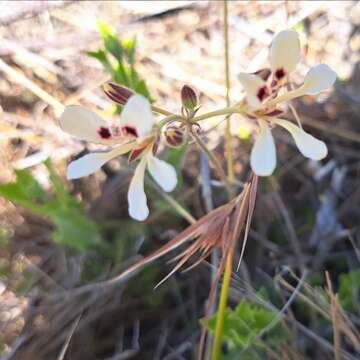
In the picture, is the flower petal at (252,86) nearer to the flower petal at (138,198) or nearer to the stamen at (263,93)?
the stamen at (263,93)

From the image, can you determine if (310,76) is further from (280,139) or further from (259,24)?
(259,24)

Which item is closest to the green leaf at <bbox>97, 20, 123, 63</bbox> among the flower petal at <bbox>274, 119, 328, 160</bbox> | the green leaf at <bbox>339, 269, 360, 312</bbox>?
the flower petal at <bbox>274, 119, 328, 160</bbox>

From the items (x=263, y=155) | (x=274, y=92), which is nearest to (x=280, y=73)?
(x=274, y=92)

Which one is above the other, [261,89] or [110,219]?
[261,89]

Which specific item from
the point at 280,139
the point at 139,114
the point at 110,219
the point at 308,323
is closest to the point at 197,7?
the point at 280,139

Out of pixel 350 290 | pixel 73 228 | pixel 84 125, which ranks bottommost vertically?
pixel 350 290

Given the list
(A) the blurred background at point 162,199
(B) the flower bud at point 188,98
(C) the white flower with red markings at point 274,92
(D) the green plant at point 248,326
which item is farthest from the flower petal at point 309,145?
(D) the green plant at point 248,326

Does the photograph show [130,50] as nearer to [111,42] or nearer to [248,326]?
[111,42]

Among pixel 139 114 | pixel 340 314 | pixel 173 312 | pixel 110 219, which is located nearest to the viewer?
pixel 139 114
